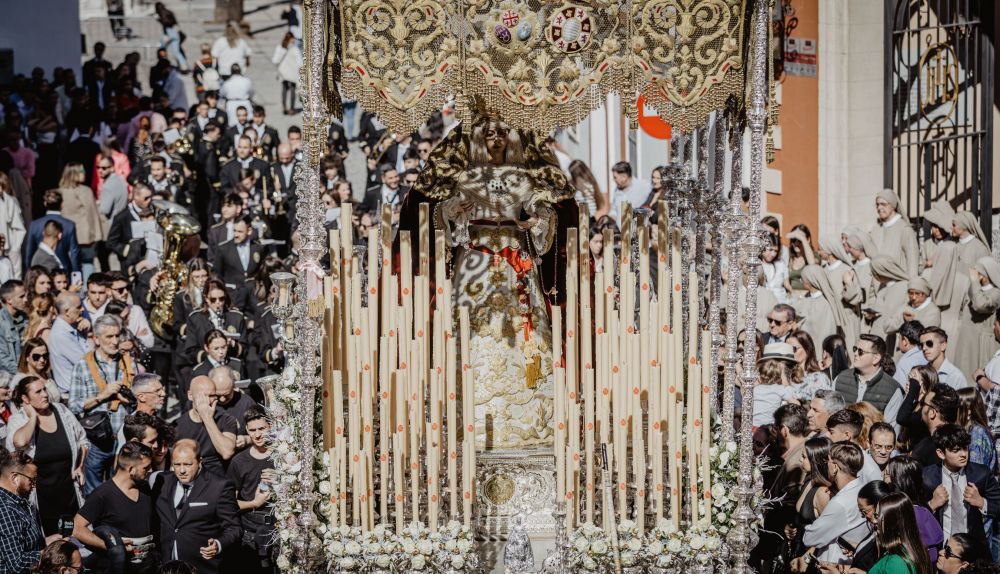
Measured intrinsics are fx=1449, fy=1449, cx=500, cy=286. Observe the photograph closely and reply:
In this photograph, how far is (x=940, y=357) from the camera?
10.4 m

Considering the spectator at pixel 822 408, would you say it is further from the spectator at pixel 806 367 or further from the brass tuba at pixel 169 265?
the brass tuba at pixel 169 265

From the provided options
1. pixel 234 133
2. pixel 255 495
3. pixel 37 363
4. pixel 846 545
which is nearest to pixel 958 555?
pixel 846 545

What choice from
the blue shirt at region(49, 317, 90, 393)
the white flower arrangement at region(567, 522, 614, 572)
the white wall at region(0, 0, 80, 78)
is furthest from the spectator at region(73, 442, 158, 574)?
the white wall at region(0, 0, 80, 78)

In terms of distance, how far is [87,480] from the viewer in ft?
32.8

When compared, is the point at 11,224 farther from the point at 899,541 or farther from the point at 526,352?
the point at 899,541

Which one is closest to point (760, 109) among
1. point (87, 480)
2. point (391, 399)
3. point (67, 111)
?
point (391, 399)

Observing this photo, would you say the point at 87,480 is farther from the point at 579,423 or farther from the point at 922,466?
the point at 922,466

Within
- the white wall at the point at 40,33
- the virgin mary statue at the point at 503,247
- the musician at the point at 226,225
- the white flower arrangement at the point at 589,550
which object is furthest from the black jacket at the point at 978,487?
the white wall at the point at 40,33

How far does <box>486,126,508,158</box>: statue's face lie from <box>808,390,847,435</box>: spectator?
8.44ft

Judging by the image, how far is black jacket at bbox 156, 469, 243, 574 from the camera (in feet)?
27.3

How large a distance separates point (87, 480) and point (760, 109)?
17.3 feet

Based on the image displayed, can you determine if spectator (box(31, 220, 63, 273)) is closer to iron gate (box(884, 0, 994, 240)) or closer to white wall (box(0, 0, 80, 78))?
white wall (box(0, 0, 80, 78))

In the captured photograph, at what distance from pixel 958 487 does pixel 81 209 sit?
10065mm

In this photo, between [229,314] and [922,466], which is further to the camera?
[229,314]
